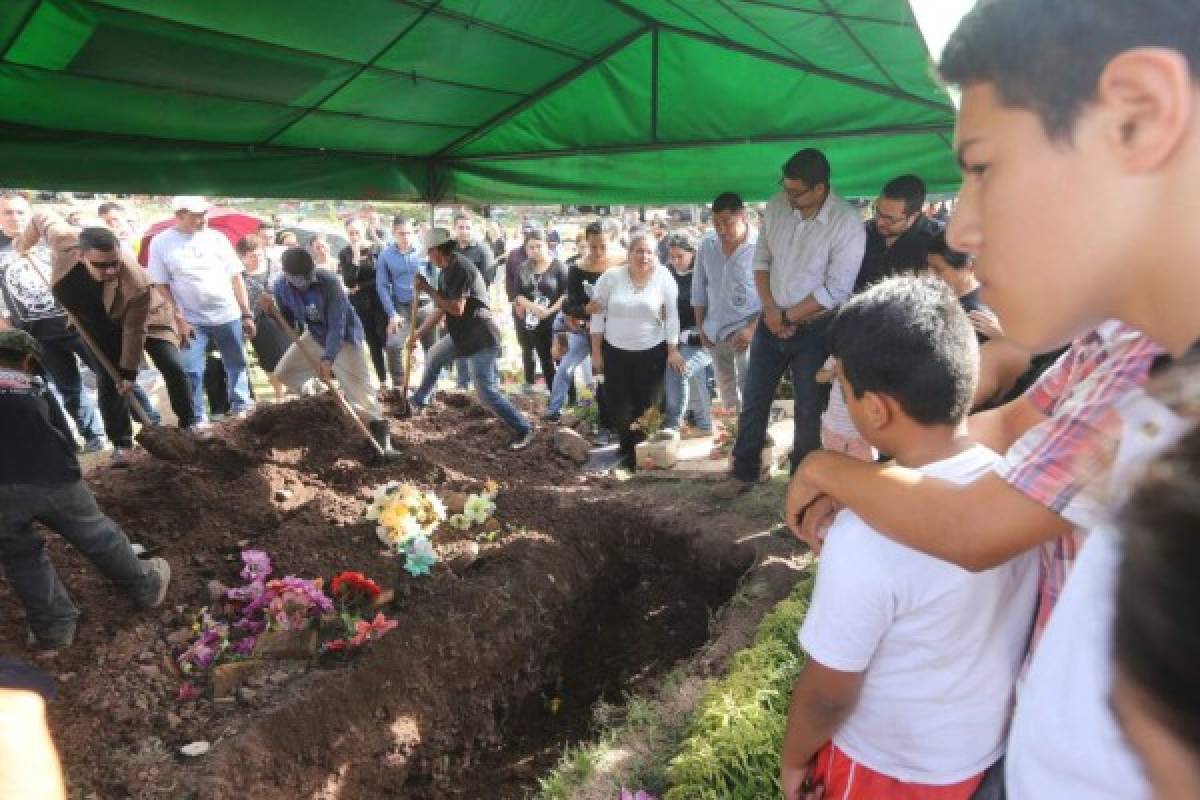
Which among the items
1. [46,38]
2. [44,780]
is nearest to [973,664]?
[44,780]

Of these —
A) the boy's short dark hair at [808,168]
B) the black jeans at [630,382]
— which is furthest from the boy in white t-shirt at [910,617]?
the black jeans at [630,382]

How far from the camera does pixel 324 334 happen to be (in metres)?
6.22

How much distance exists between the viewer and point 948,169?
4.07 metres

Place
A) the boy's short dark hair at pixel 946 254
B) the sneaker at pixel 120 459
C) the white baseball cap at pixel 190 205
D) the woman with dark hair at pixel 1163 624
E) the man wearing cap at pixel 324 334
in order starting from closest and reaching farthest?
the woman with dark hair at pixel 1163 624, the boy's short dark hair at pixel 946 254, the sneaker at pixel 120 459, the man wearing cap at pixel 324 334, the white baseball cap at pixel 190 205

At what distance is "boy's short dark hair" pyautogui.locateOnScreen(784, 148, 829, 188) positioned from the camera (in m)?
3.74

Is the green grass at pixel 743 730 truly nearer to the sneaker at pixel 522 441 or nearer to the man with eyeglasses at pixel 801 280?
the man with eyeglasses at pixel 801 280

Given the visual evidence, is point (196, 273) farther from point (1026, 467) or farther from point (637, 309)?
point (1026, 467)

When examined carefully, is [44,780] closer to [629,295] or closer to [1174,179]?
[1174,179]

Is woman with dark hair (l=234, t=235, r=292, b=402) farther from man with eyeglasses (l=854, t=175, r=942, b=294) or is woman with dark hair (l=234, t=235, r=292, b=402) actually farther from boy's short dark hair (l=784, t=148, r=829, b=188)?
man with eyeglasses (l=854, t=175, r=942, b=294)

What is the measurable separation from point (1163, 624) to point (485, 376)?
5.90 metres

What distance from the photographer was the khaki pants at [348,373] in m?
6.24

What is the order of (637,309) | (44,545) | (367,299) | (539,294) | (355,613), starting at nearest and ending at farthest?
1. (44,545)
2. (355,613)
3. (637,309)
4. (539,294)
5. (367,299)

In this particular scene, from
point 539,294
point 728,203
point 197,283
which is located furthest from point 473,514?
point 197,283

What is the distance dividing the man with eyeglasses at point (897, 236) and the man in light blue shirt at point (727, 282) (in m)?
1.09
